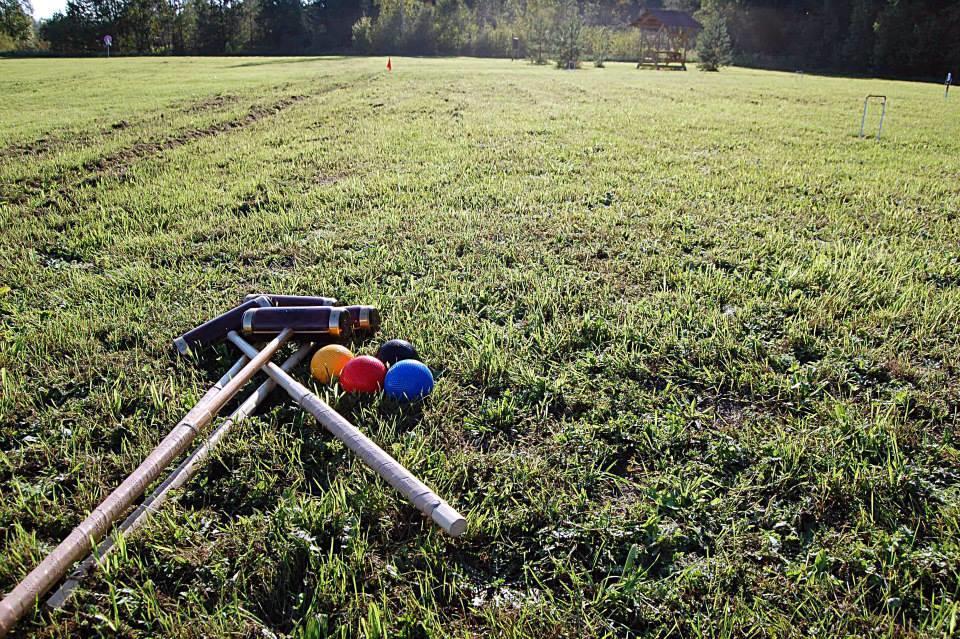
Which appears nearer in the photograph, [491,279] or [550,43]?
[491,279]

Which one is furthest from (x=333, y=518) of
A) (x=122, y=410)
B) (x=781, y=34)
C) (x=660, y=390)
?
(x=781, y=34)

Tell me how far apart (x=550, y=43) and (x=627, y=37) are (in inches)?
501

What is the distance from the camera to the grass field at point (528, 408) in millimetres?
1799

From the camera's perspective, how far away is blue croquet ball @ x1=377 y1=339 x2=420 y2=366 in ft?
9.57

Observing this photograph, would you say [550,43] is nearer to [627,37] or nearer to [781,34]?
[627,37]

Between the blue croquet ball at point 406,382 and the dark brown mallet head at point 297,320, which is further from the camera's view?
the dark brown mallet head at point 297,320

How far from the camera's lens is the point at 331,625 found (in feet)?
5.63

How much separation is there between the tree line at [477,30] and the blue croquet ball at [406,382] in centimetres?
3308

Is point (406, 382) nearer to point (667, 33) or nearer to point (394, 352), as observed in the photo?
point (394, 352)

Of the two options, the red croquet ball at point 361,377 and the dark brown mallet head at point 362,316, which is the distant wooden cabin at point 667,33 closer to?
the dark brown mallet head at point 362,316

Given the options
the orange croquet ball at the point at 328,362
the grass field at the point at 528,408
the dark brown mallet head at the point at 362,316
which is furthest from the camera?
the dark brown mallet head at the point at 362,316

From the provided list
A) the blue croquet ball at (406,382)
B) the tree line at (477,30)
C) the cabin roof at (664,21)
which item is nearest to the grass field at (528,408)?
the blue croquet ball at (406,382)

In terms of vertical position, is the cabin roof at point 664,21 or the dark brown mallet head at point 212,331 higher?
the cabin roof at point 664,21

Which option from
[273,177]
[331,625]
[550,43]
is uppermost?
[550,43]
